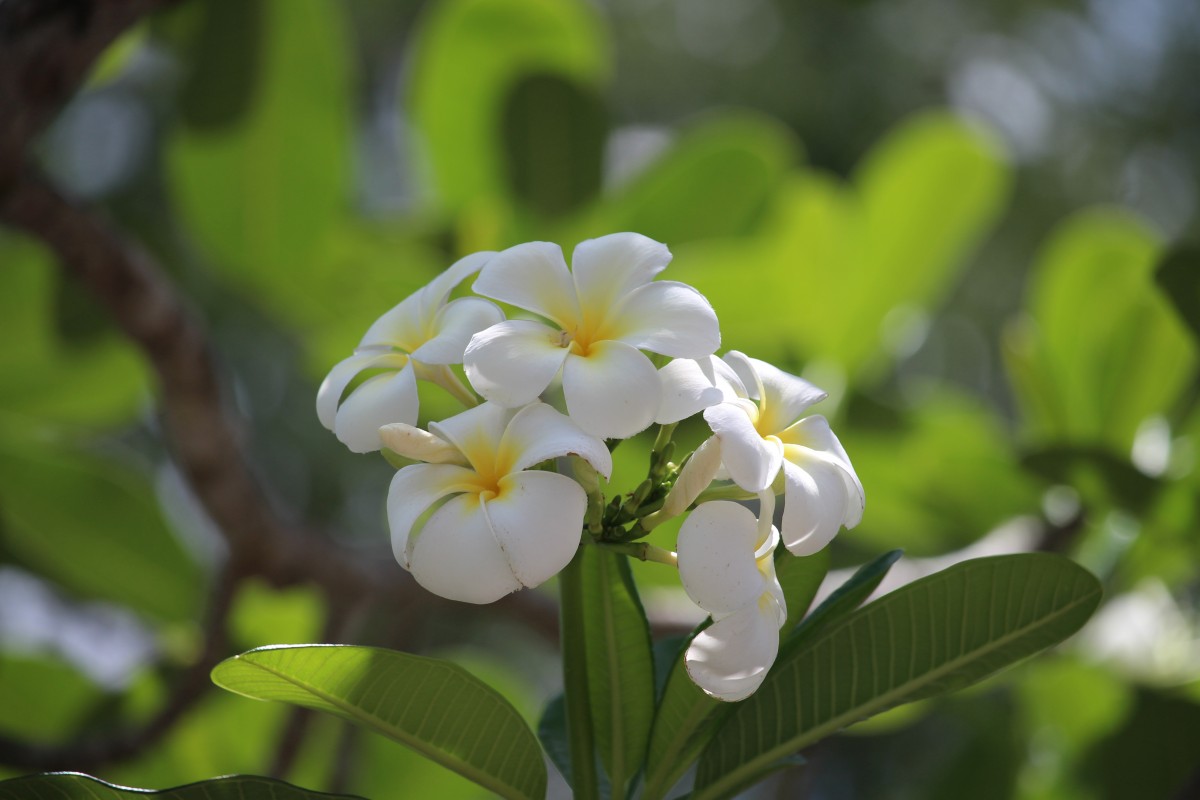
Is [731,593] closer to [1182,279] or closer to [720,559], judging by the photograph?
[720,559]

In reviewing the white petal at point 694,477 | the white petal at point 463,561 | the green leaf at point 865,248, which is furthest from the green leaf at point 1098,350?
the white petal at point 463,561

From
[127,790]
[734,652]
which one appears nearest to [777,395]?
[734,652]

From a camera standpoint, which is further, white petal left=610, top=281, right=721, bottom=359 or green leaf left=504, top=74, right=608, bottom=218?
green leaf left=504, top=74, right=608, bottom=218

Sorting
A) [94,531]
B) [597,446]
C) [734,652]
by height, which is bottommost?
[94,531]

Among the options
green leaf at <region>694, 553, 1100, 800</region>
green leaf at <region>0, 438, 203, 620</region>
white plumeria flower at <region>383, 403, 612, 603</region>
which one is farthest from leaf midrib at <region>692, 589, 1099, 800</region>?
green leaf at <region>0, 438, 203, 620</region>

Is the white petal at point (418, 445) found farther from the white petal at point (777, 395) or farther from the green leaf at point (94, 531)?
the green leaf at point (94, 531)

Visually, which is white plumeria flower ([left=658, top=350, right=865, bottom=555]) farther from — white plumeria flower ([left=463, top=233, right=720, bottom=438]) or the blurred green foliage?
the blurred green foliage
